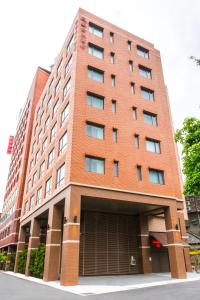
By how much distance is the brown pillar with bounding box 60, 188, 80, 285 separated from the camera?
664 inches

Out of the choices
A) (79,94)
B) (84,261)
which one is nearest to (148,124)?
(79,94)

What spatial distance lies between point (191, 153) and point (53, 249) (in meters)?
14.4

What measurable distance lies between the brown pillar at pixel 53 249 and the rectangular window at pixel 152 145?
37.0 ft

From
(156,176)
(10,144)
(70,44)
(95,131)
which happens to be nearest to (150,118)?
(156,176)

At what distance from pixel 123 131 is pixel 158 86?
970cm

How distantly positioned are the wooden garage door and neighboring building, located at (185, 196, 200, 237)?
106ft

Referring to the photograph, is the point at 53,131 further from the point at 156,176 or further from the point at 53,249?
the point at 53,249

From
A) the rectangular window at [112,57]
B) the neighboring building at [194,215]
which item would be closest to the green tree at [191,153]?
the rectangular window at [112,57]

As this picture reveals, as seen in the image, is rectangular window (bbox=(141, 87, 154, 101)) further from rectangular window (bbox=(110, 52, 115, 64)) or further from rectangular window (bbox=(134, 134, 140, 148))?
rectangular window (bbox=(134, 134, 140, 148))

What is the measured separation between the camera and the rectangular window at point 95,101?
24.5 metres

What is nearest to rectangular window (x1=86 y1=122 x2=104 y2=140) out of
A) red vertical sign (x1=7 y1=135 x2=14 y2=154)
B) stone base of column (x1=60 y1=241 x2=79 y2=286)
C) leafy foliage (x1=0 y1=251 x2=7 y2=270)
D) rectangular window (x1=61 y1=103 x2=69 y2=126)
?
rectangular window (x1=61 y1=103 x2=69 y2=126)

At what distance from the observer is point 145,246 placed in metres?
27.1

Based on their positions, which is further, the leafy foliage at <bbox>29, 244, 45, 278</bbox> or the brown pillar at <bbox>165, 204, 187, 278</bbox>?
the leafy foliage at <bbox>29, 244, 45, 278</bbox>

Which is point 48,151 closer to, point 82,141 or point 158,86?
point 82,141
